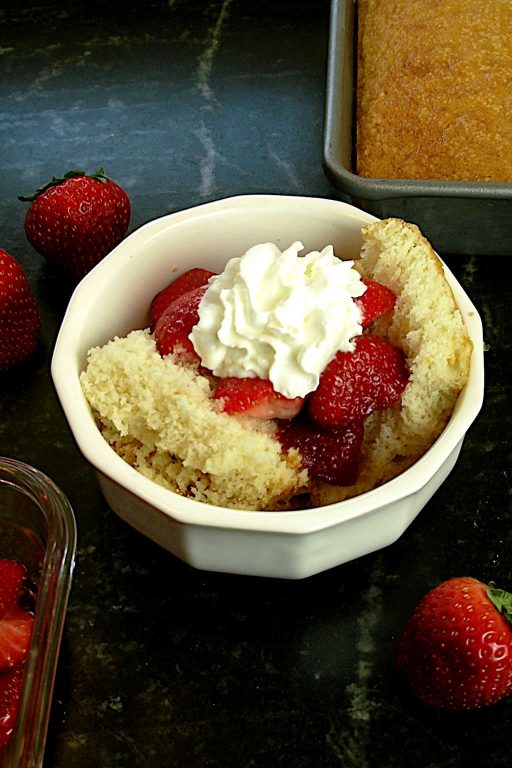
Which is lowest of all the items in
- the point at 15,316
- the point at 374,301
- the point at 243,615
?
the point at 243,615

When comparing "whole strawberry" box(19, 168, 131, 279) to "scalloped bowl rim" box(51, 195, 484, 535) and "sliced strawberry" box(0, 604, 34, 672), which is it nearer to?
"scalloped bowl rim" box(51, 195, 484, 535)

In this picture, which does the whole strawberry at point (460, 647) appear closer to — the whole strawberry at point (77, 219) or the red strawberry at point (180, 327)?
the red strawberry at point (180, 327)

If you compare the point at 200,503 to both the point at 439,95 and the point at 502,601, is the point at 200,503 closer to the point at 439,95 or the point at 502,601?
the point at 502,601

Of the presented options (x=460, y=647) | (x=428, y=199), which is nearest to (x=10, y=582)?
(x=460, y=647)

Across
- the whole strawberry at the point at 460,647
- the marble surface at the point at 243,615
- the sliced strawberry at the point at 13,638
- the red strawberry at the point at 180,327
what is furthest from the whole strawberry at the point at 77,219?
the whole strawberry at the point at 460,647

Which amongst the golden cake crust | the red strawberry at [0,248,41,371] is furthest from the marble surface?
the golden cake crust

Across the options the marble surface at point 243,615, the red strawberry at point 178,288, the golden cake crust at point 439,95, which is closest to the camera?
the marble surface at point 243,615
